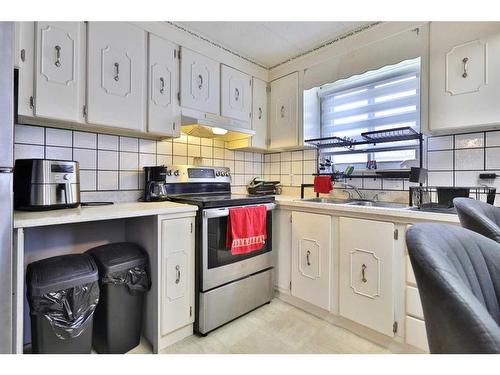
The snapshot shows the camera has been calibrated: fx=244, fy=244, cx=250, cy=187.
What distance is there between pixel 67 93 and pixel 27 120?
29 centimetres

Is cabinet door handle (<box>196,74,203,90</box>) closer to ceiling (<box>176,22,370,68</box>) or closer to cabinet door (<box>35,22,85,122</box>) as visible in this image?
ceiling (<box>176,22,370,68</box>)

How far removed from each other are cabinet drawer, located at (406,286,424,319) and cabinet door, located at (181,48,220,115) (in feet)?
6.18

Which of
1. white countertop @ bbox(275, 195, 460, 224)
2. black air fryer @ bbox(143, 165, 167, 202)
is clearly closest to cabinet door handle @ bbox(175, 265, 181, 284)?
black air fryer @ bbox(143, 165, 167, 202)

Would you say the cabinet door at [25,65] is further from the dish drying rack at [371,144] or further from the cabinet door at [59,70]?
the dish drying rack at [371,144]

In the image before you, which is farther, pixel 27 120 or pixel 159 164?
pixel 159 164

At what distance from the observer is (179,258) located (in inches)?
60.0

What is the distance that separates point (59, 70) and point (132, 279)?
4.09 feet

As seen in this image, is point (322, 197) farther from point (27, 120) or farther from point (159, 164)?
point (27, 120)

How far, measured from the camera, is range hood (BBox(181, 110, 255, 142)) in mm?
1882

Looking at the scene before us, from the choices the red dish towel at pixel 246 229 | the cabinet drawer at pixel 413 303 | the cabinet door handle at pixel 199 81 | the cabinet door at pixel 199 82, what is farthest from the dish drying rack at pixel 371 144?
the cabinet door handle at pixel 199 81

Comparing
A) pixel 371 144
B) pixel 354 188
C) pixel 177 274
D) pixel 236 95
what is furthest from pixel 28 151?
pixel 371 144

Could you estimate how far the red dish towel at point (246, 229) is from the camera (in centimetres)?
170
